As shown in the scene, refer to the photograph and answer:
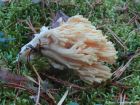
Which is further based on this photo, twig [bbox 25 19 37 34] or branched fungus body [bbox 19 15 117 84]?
twig [bbox 25 19 37 34]

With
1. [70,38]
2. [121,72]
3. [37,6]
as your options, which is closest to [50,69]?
[70,38]

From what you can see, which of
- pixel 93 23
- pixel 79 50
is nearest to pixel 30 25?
pixel 93 23

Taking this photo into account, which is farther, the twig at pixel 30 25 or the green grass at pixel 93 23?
the twig at pixel 30 25

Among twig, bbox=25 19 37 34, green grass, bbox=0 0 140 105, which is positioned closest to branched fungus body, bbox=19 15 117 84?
green grass, bbox=0 0 140 105

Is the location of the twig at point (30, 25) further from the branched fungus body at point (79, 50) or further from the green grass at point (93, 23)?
the branched fungus body at point (79, 50)

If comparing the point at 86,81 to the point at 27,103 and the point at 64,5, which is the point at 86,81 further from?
the point at 64,5

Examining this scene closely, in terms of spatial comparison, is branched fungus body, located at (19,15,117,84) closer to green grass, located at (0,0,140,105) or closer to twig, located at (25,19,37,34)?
green grass, located at (0,0,140,105)

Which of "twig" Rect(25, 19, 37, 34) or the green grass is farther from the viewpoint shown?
"twig" Rect(25, 19, 37, 34)

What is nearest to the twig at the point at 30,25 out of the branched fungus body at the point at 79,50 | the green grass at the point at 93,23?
the green grass at the point at 93,23

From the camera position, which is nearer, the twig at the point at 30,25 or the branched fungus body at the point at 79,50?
the branched fungus body at the point at 79,50
